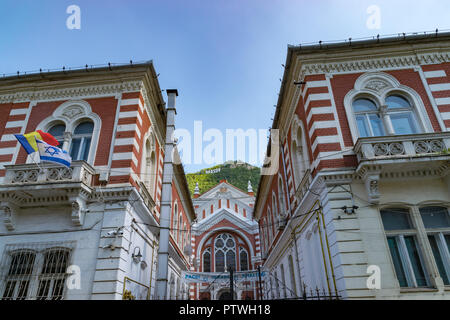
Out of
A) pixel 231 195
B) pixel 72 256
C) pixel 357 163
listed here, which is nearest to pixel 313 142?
pixel 357 163

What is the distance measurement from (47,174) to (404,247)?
13696 millimetres

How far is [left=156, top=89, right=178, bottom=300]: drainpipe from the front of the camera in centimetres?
1409

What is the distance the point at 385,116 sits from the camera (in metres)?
13.1

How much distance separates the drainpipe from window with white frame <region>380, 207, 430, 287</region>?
9.51 m

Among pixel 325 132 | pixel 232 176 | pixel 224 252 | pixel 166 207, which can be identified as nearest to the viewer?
pixel 325 132

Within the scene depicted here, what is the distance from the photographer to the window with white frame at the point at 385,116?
13.0 metres

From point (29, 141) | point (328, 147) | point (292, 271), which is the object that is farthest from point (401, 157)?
point (29, 141)

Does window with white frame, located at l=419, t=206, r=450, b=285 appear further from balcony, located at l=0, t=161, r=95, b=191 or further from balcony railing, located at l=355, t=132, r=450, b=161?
balcony, located at l=0, t=161, r=95, b=191

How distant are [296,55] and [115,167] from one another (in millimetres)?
9636

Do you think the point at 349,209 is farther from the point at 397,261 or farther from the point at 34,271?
the point at 34,271

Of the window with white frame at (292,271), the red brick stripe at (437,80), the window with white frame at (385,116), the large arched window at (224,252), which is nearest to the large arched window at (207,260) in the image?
the large arched window at (224,252)

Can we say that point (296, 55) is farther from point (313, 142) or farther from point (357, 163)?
point (357, 163)

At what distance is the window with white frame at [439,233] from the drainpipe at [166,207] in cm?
1083

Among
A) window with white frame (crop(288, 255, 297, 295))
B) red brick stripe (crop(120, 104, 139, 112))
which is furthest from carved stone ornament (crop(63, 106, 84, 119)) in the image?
window with white frame (crop(288, 255, 297, 295))
